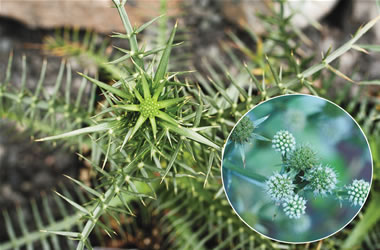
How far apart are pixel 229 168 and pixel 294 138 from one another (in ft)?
0.40

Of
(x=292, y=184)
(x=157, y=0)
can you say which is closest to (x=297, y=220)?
Answer: (x=292, y=184)

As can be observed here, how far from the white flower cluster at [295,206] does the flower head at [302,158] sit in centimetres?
5

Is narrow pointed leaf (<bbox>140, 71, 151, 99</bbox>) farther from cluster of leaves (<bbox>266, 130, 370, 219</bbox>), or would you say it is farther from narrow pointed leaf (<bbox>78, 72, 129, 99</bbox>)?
cluster of leaves (<bbox>266, 130, 370, 219</bbox>)

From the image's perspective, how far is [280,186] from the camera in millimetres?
613

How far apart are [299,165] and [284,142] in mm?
46

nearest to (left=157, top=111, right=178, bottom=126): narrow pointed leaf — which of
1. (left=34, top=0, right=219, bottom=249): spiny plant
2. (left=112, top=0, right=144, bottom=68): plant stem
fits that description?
(left=34, top=0, right=219, bottom=249): spiny plant

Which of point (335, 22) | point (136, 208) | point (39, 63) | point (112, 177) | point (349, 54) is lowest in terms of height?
point (136, 208)

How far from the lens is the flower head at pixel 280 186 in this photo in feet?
2.01

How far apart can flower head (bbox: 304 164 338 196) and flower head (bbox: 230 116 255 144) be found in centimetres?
12

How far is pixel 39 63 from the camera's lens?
1.64m

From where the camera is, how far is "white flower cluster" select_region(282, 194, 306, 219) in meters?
0.62

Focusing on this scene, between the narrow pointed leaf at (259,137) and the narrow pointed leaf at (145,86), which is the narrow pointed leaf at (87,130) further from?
the narrow pointed leaf at (259,137)

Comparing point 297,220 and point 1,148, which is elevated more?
point 297,220

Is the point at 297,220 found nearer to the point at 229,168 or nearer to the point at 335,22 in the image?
the point at 229,168
